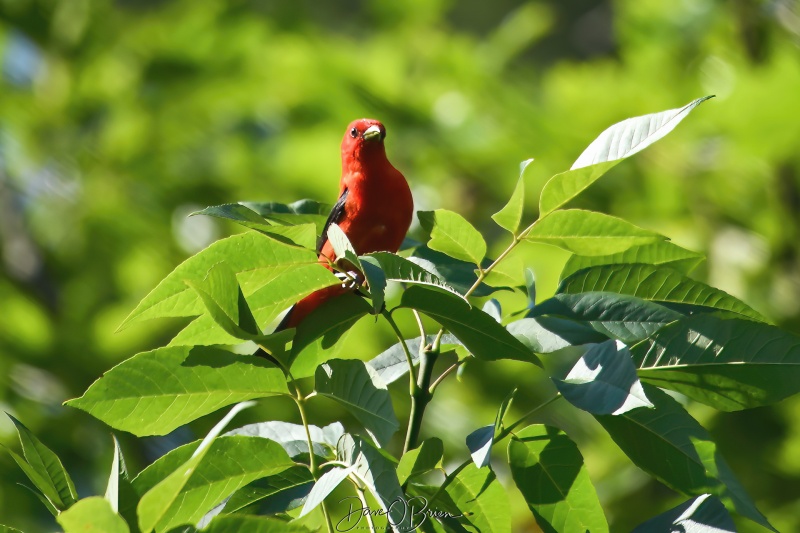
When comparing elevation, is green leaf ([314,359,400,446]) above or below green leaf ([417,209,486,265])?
below

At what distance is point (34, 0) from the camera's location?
16.0ft

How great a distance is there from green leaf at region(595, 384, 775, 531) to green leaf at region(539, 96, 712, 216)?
0.85 ft

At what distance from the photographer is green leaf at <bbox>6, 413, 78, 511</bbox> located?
1072 millimetres

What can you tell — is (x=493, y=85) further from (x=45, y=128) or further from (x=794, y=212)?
(x=45, y=128)

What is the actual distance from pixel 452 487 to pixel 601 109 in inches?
123

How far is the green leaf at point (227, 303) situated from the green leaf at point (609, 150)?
39 cm

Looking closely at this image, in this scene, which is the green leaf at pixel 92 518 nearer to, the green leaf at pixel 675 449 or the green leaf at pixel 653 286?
the green leaf at pixel 675 449

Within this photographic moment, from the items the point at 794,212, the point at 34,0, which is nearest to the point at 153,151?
the point at 34,0

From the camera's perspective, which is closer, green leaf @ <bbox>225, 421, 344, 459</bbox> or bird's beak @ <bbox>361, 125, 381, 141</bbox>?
green leaf @ <bbox>225, 421, 344, 459</bbox>

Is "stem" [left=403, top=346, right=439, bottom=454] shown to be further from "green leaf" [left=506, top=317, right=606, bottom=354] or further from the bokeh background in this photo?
the bokeh background

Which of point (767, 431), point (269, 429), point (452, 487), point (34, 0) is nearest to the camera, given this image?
point (452, 487)

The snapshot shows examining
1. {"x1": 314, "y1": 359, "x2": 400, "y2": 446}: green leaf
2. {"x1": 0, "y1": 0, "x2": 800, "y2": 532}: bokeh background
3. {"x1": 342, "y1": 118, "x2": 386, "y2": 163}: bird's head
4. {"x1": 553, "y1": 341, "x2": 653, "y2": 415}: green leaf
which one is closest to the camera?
{"x1": 553, "y1": 341, "x2": 653, "y2": 415}: green leaf

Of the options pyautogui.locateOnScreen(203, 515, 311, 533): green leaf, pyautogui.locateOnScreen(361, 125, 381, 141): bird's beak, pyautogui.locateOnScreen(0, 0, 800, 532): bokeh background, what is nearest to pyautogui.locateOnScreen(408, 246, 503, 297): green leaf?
pyautogui.locateOnScreen(203, 515, 311, 533): green leaf

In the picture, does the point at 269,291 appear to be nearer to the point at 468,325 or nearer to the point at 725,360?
the point at 468,325
